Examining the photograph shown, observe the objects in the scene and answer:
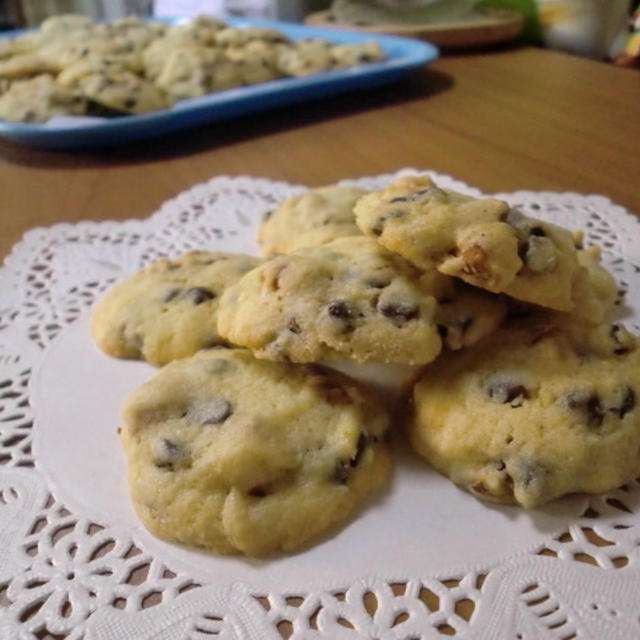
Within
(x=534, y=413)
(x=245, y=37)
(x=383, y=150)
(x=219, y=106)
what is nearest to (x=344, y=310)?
(x=534, y=413)

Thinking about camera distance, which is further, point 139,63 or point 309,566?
point 139,63

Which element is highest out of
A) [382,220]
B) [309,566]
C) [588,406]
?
[382,220]

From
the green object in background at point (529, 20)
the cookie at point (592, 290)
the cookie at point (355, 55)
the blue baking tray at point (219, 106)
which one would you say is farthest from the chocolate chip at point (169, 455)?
the green object in background at point (529, 20)

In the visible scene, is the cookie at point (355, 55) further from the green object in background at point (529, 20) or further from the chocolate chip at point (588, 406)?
the chocolate chip at point (588, 406)

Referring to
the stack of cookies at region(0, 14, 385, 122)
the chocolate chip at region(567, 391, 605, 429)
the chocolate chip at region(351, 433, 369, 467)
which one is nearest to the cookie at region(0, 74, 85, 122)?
the stack of cookies at region(0, 14, 385, 122)

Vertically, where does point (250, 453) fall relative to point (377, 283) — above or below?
below

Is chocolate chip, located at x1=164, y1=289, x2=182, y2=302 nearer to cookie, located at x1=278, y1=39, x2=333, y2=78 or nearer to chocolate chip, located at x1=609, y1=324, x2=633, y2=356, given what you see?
chocolate chip, located at x1=609, y1=324, x2=633, y2=356

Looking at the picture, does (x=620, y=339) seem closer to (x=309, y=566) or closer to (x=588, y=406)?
(x=588, y=406)

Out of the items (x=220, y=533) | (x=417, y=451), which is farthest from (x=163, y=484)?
(x=417, y=451)
